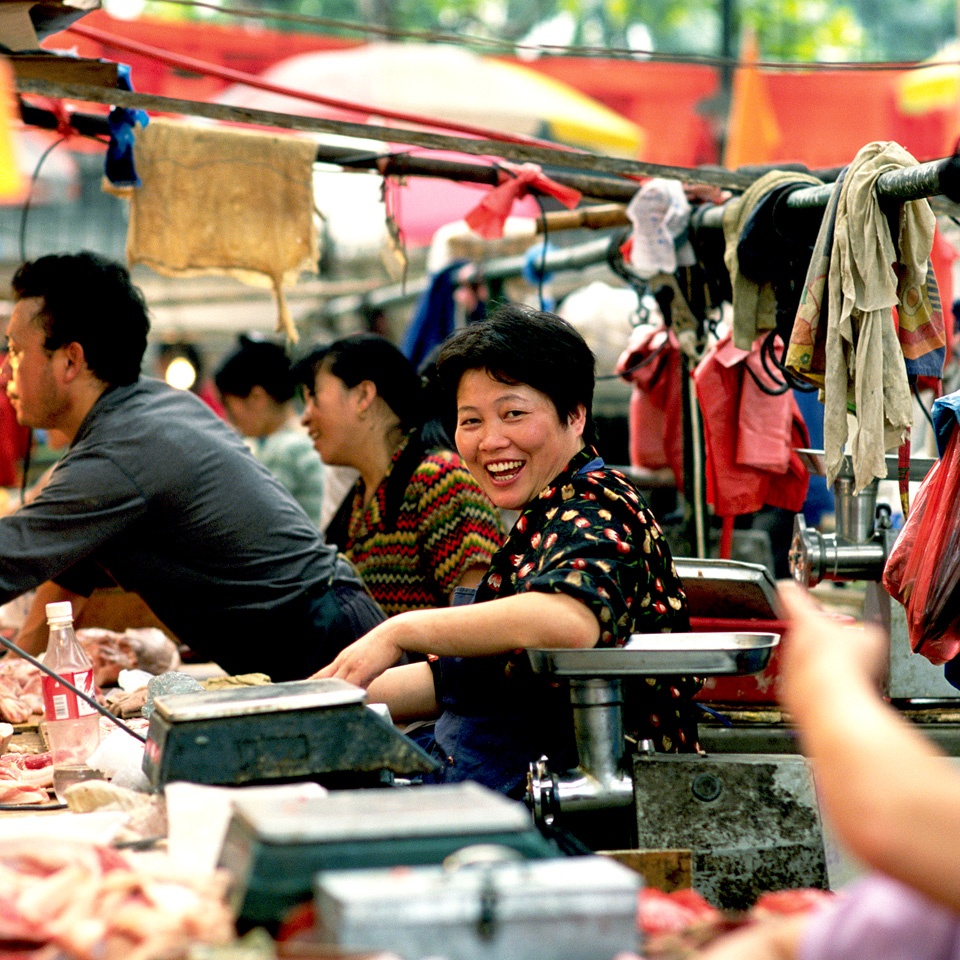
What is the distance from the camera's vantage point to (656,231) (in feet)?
14.6

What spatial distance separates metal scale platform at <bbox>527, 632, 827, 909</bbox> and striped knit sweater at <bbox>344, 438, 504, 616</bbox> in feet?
5.31

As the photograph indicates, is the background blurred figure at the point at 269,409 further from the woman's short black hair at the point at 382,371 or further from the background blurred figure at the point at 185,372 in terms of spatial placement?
the woman's short black hair at the point at 382,371

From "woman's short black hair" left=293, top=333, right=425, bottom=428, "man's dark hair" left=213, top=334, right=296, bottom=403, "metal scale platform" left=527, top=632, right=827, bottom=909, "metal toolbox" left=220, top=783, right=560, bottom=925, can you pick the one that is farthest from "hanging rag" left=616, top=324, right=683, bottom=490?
"metal toolbox" left=220, top=783, right=560, bottom=925

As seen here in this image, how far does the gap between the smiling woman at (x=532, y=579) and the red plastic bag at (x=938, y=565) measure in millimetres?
590

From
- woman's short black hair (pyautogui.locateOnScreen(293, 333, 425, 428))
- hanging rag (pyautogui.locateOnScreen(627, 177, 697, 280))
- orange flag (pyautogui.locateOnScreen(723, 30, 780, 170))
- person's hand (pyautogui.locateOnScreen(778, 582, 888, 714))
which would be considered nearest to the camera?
person's hand (pyautogui.locateOnScreen(778, 582, 888, 714))

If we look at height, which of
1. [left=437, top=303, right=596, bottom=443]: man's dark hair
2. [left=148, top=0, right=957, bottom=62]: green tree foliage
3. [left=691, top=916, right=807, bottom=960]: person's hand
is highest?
[left=148, top=0, right=957, bottom=62]: green tree foliage

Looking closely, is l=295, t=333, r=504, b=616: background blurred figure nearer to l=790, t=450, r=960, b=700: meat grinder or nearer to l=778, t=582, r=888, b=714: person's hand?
l=790, t=450, r=960, b=700: meat grinder

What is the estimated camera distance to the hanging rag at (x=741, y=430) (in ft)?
14.6

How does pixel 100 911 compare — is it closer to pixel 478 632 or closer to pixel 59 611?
pixel 478 632

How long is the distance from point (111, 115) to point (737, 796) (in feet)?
10.0

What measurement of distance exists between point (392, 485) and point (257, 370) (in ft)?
10.2

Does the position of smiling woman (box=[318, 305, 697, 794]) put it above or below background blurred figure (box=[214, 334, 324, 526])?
above

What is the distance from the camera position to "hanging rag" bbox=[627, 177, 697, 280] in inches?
173

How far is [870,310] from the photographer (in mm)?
3195
